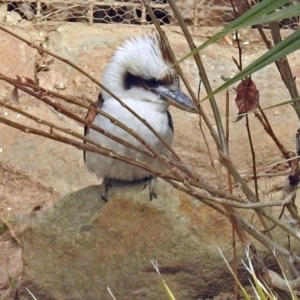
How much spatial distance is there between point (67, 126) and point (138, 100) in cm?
141

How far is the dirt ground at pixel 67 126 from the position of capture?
15.1ft

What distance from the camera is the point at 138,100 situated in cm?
354

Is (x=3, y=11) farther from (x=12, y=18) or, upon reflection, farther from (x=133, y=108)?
(x=133, y=108)

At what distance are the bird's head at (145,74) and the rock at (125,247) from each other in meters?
0.36

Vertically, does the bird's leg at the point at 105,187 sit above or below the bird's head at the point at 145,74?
below

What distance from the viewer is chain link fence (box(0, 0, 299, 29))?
212 inches

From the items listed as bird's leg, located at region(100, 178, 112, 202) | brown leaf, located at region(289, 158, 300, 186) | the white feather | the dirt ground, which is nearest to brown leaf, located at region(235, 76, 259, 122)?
brown leaf, located at region(289, 158, 300, 186)

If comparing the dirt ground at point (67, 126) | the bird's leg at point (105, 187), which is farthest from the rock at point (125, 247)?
the dirt ground at point (67, 126)

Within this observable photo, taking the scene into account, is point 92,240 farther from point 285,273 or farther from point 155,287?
point 285,273

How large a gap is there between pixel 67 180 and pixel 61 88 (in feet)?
1.98

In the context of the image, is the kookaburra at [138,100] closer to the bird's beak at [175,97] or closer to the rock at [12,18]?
the bird's beak at [175,97]

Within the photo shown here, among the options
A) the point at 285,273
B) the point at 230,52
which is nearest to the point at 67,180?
the point at 230,52

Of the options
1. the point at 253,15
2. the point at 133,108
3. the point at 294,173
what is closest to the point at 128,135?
the point at 133,108

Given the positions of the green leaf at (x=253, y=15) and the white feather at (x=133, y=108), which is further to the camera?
the white feather at (x=133, y=108)
